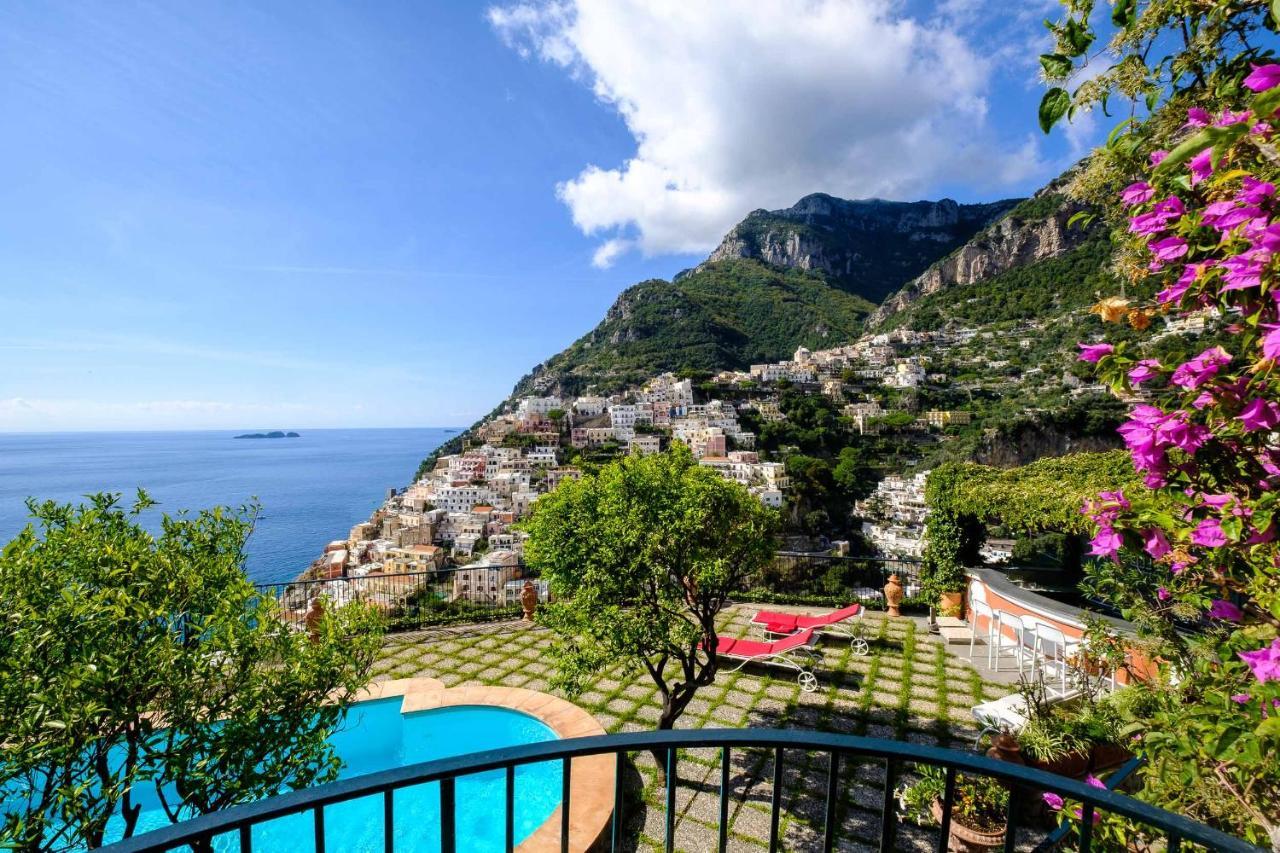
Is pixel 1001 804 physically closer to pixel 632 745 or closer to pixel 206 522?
pixel 632 745

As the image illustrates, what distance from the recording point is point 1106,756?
463 cm

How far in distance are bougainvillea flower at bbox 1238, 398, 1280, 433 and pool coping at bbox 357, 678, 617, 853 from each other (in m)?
3.43

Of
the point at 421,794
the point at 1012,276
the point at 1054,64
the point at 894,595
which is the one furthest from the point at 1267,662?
A: the point at 1012,276

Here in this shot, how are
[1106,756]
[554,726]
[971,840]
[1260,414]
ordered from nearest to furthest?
[1260,414] → [971,840] → [1106,756] → [554,726]

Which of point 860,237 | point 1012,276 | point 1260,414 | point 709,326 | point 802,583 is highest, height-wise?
point 860,237

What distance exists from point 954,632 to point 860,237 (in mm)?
121532

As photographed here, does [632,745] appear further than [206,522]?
No

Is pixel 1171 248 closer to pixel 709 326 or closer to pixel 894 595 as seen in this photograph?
pixel 894 595

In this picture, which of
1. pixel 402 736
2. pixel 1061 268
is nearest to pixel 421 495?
pixel 402 736

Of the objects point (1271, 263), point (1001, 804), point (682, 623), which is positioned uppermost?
point (1271, 263)

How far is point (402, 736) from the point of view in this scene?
677cm

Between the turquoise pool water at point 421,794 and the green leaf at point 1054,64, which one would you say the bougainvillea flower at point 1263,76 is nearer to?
the green leaf at point 1054,64

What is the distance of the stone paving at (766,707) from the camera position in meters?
4.52

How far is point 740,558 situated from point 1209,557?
4164mm
